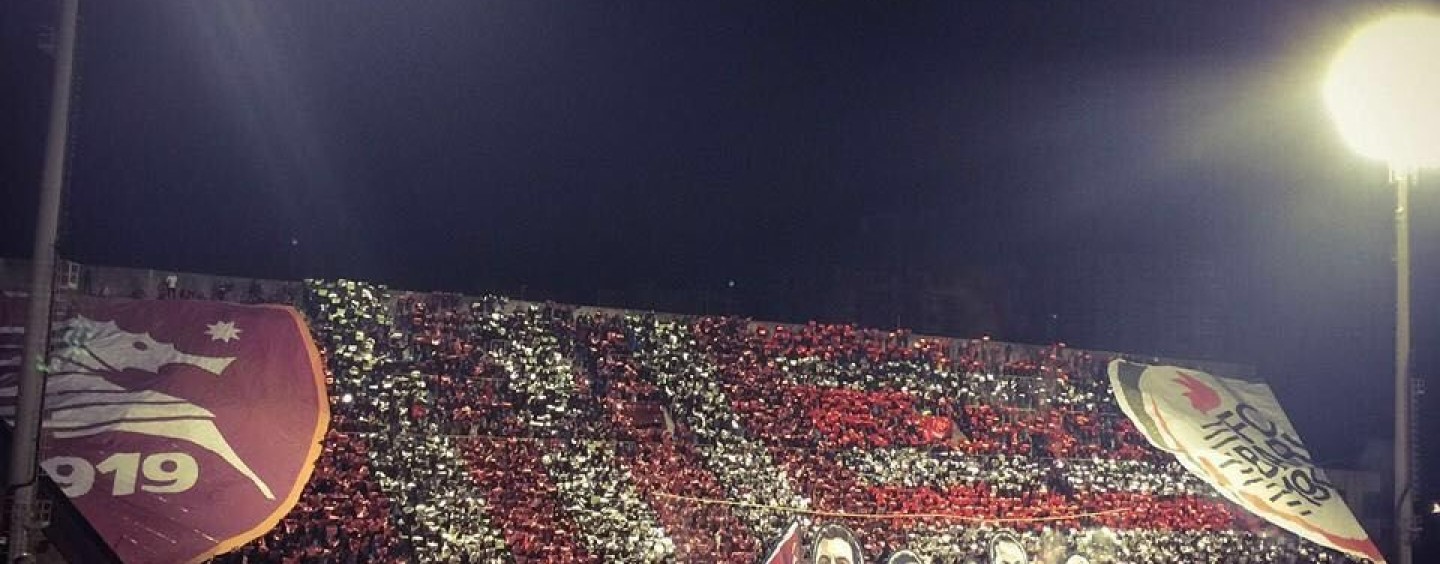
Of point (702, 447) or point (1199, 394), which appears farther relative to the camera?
point (1199, 394)

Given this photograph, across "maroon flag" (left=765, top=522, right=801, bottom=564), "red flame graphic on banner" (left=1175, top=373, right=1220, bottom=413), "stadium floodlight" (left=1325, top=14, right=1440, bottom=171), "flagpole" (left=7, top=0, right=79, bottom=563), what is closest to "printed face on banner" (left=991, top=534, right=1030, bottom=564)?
"maroon flag" (left=765, top=522, right=801, bottom=564)

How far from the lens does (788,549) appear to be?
1823 cm

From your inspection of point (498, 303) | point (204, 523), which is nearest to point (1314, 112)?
point (498, 303)

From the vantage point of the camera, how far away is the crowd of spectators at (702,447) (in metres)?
16.7

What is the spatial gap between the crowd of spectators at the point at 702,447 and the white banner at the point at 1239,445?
0.51m

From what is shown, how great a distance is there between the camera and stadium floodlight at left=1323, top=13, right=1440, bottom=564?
12.7 metres

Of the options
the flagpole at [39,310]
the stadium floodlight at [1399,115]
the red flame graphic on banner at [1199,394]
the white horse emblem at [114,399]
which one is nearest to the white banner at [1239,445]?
the red flame graphic on banner at [1199,394]

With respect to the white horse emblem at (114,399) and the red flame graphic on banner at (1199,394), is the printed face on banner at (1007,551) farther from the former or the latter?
the white horse emblem at (114,399)

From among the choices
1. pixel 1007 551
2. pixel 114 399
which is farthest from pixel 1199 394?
pixel 114 399

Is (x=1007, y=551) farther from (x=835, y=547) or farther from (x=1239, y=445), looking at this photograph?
(x=1239, y=445)

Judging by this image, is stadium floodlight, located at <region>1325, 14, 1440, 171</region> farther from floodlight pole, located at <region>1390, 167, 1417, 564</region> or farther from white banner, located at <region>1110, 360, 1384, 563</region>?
white banner, located at <region>1110, 360, 1384, 563</region>

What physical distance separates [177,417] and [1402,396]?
13506mm

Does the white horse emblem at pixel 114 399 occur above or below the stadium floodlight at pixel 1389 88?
below

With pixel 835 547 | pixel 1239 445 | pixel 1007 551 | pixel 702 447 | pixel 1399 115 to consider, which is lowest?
pixel 1007 551
